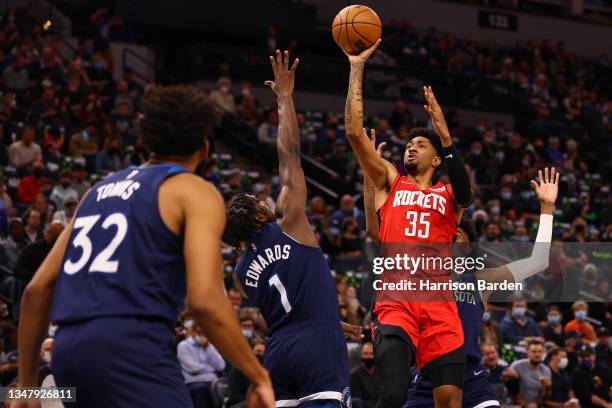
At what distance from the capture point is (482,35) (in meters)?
28.0

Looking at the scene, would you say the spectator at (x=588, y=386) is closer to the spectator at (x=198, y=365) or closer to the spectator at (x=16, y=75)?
the spectator at (x=198, y=365)

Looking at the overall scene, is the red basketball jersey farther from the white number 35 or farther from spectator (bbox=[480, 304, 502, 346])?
spectator (bbox=[480, 304, 502, 346])

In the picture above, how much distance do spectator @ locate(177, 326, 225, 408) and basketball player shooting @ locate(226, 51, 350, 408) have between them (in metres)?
5.25

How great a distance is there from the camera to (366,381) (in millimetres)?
10648

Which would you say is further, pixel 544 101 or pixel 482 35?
pixel 482 35

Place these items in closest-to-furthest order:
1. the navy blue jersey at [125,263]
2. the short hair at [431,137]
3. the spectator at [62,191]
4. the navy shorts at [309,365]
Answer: the navy blue jersey at [125,263] → the navy shorts at [309,365] → the short hair at [431,137] → the spectator at [62,191]

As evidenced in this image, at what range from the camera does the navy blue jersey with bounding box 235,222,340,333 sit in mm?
5367

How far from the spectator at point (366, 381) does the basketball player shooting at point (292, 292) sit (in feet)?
17.4

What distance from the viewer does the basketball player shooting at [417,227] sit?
235 inches

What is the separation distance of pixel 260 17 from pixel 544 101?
7981mm

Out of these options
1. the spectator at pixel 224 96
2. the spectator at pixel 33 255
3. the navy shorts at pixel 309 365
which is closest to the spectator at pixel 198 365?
the spectator at pixel 33 255

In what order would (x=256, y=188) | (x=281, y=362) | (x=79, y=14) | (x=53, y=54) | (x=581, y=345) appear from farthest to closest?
(x=79, y=14), (x=53, y=54), (x=256, y=188), (x=581, y=345), (x=281, y=362)

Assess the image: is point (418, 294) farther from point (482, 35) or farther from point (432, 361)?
point (482, 35)

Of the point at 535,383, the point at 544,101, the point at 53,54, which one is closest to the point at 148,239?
the point at 535,383
